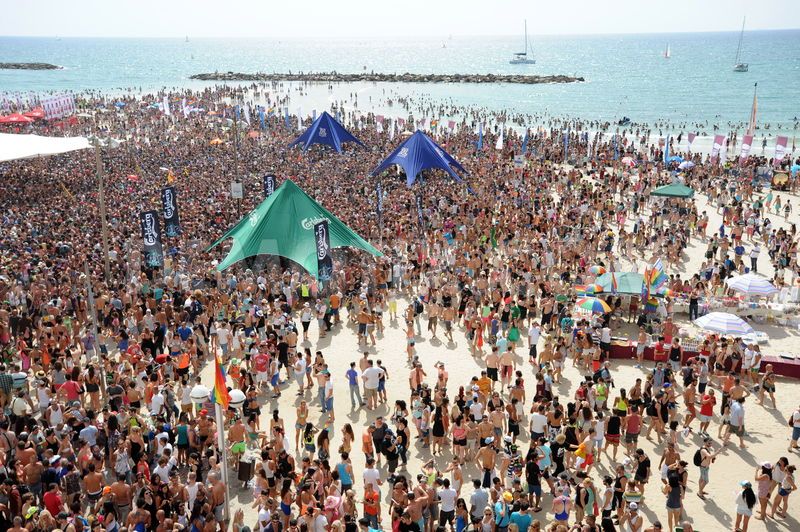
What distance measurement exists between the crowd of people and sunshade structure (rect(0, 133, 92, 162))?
1.47 meters

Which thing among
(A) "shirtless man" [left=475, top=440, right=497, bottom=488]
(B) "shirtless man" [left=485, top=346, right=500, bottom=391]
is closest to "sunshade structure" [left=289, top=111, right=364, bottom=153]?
(B) "shirtless man" [left=485, top=346, right=500, bottom=391]

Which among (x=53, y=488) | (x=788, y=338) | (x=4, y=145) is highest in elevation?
(x=4, y=145)

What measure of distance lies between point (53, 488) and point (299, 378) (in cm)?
475

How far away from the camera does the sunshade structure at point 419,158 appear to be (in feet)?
89.1

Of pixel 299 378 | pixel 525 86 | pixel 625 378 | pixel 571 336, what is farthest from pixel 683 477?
pixel 525 86

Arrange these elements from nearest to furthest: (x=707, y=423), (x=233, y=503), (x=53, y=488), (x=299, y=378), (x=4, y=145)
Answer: (x=53, y=488), (x=233, y=503), (x=707, y=423), (x=299, y=378), (x=4, y=145)

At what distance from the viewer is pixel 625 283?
50.1 feet

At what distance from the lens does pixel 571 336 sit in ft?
46.0

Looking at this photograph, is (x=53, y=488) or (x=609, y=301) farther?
(x=609, y=301)

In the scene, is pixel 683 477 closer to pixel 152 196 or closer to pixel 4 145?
pixel 152 196

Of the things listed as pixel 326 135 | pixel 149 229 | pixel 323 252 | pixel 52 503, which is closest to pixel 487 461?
pixel 52 503

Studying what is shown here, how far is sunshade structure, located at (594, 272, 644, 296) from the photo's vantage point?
15164 millimetres

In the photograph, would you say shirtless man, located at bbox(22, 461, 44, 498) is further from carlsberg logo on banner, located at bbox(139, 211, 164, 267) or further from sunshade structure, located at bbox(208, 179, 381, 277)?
carlsberg logo on banner, located at bbox(139, 211, 164, 267)

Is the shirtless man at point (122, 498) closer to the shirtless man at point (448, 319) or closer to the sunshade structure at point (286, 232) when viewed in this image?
the shirtless man at point (448, 319)
